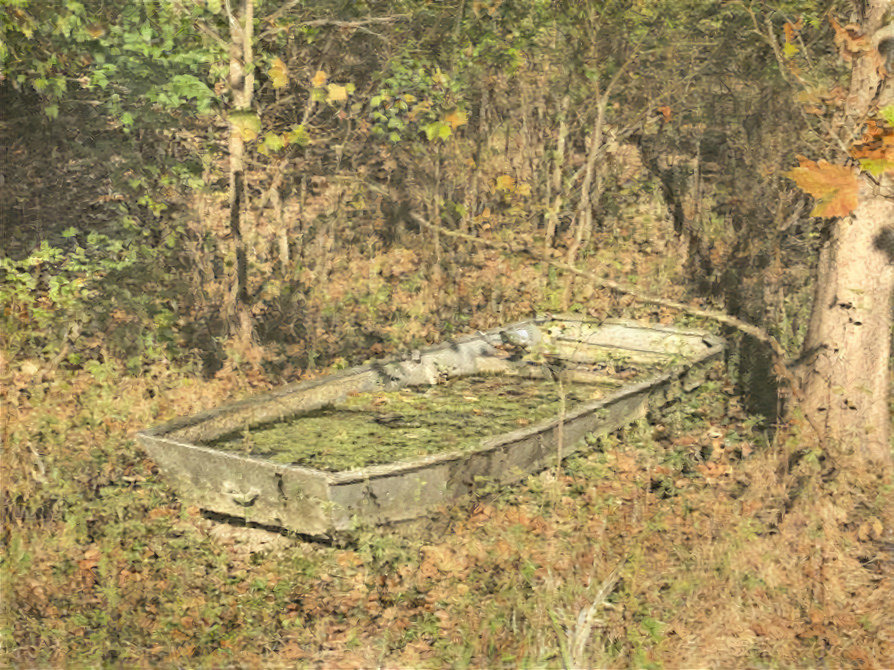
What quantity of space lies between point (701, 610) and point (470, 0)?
732cm

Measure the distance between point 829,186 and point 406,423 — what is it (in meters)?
3.53

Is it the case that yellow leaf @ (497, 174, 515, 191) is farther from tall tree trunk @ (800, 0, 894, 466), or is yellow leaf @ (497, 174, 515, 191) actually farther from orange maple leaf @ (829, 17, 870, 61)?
orange maple leaf @ (829, 17, 870, 61)

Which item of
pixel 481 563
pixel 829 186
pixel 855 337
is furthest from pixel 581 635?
pixel 855 337

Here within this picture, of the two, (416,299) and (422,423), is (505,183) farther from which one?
(422,423)

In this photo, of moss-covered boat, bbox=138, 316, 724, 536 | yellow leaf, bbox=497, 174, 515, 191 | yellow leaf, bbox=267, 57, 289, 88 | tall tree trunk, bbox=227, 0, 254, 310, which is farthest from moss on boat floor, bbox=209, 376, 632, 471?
yellow leaf, bbox=497, 174, 515, 191

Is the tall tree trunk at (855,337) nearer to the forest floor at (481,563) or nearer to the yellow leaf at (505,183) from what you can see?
the forest floor at (481,563)

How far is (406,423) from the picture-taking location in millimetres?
7410

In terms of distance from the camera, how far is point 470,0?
10203mm

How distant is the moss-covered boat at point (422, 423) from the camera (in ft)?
18.8

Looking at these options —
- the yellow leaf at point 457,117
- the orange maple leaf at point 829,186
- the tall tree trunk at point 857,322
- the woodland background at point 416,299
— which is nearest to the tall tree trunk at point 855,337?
the tall tree trunk at point 857,322

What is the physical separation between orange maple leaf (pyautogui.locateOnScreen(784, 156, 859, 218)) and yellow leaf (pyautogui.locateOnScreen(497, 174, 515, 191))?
22.1ft

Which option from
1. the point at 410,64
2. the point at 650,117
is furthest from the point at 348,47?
the point at 650,117

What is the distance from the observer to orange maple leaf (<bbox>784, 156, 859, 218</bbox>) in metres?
5.83

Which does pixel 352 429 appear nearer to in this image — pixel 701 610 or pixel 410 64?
pixel 701 610
